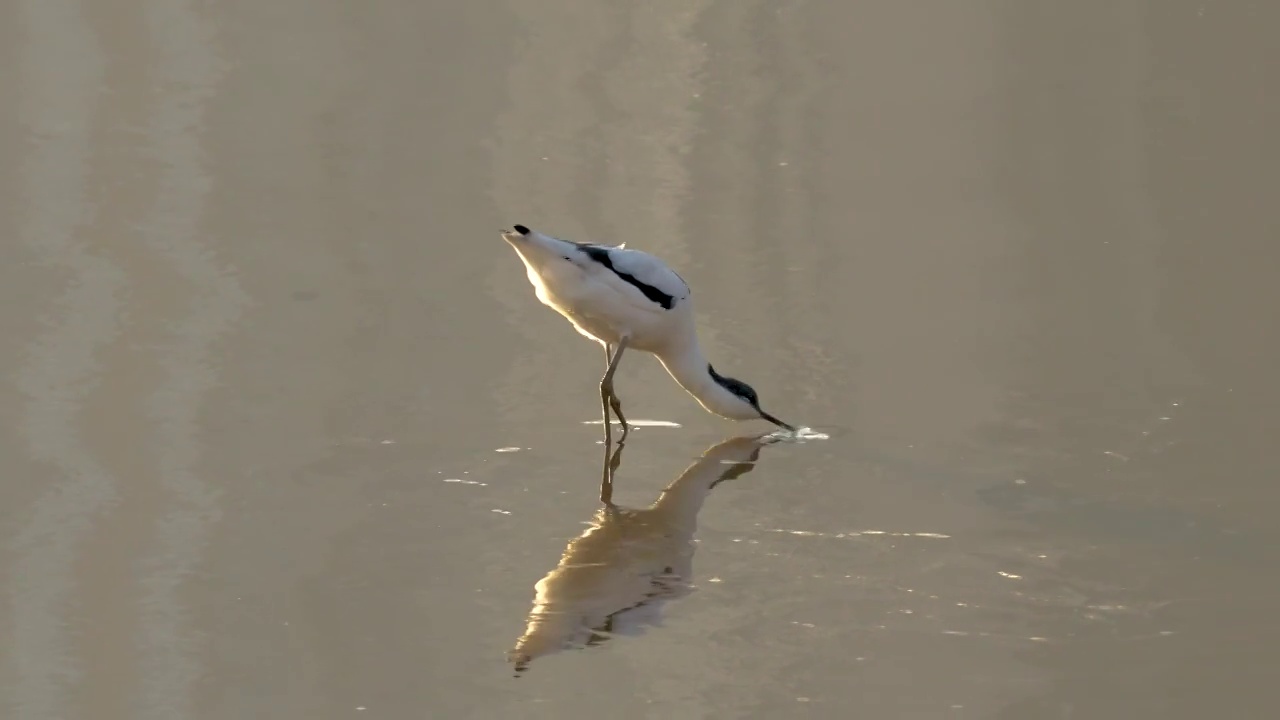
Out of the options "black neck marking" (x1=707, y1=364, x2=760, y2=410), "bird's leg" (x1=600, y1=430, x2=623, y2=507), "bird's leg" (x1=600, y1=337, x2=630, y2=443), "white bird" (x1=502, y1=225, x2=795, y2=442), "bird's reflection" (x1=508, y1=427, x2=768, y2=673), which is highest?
"white bird" (x1=502, y1=225, x2=795, y2=442)

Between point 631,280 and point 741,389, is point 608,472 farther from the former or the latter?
point 631,280

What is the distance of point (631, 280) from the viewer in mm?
8445

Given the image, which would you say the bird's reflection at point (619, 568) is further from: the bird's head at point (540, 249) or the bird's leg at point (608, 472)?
the bird's head at point (540, 249)

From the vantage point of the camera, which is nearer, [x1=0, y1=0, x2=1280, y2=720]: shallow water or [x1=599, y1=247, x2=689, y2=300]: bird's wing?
[x1=0, y1=0, x2=1280, y2=720]: shallow water

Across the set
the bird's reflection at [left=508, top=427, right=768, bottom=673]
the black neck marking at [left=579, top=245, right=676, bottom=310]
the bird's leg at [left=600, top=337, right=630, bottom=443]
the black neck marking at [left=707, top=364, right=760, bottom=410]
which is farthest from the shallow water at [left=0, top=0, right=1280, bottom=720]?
the black neck marking at [left=579, top=245, right=676, bottom=310]

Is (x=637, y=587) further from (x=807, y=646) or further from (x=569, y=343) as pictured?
(x=569, y=343)

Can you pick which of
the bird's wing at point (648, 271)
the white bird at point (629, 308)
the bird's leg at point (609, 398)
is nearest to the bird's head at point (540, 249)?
the white bird at point (629, 308)

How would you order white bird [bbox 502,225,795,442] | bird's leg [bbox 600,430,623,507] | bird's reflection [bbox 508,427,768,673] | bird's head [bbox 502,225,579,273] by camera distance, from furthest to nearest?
white bird [bbox 502,225,795,442], bird's head [bbox 502,225,579,273], bird's leg [bbox 600,430,623,507], bird's reflection [bbox 508,427,768,673]

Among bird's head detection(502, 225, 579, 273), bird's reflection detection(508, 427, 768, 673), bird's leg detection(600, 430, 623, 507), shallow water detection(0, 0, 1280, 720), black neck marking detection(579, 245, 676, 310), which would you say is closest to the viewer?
shallow water detection(0, 0, 1280, 720)

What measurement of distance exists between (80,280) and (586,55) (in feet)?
19.2

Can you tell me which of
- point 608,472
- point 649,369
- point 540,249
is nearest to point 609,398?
point 608,472

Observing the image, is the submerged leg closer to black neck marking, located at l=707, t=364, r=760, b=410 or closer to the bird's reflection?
the bird's reflection

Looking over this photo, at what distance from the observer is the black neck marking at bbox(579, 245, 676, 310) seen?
838 centimetres

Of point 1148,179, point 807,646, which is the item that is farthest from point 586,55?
point 807,646
